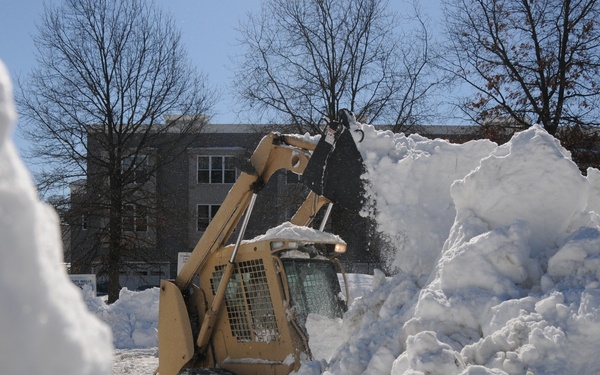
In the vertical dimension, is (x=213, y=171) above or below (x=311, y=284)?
above

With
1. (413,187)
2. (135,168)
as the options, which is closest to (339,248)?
(413,187)

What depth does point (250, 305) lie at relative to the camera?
6.48 meters

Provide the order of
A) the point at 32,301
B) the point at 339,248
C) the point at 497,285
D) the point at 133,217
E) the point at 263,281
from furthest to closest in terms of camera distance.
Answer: the point at 133,217, the point at 339,248, the point at 263,281, the point at 497,285, the point at 32,301

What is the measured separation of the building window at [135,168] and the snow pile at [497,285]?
18092 millimetres

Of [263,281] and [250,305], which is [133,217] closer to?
[250,305]

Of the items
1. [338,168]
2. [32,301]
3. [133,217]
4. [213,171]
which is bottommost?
[133,217]

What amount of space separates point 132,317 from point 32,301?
560 inches

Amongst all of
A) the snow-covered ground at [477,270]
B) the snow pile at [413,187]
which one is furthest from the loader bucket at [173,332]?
the snow pile at [413,187]

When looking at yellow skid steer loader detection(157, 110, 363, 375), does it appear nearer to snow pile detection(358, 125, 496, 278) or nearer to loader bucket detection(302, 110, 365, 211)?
loader bucket detection(302, 110, 365, 211)

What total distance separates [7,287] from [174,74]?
23054 mm

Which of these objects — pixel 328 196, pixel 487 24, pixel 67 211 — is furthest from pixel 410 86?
pixel 328 196

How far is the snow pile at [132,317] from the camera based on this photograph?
13781 millimetres

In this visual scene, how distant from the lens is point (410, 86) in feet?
70.7

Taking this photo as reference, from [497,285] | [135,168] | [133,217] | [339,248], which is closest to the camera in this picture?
[497,285]
